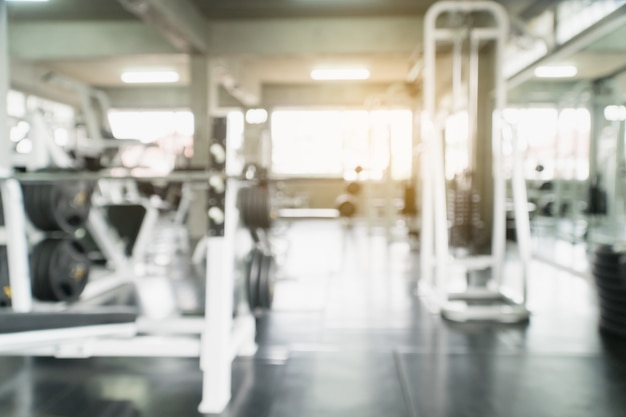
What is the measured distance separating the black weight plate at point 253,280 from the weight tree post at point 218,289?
456 millimetres

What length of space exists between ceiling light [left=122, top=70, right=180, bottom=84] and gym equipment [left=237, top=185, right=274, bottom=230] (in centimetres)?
643

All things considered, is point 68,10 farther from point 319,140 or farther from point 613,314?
point 613,314

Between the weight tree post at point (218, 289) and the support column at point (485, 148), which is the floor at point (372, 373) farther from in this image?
the support column at point (485, 148)

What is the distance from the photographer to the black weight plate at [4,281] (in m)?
2.06

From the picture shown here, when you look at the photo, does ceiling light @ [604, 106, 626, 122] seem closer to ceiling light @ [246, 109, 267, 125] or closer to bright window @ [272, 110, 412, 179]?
ceiling light @ [246, 109, 267, 125]

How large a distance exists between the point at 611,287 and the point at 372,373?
1.25 meters

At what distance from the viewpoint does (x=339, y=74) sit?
28.7 feet

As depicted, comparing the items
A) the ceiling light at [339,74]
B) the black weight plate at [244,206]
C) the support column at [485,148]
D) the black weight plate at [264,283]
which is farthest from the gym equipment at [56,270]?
the ceiling light at [339,74]

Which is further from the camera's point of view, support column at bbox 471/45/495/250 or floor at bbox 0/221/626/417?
support column at bbox 471/45/495/250

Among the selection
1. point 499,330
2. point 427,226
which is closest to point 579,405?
point 499,330

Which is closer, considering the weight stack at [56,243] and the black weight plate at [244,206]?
the weight stack at [56,243]

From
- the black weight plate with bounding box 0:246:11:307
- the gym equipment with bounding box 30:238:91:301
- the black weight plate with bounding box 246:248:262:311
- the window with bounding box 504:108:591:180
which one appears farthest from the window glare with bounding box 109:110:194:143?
the black weight plate with bounding box 246:248:262:311

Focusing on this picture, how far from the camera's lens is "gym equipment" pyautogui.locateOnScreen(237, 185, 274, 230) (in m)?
2.68

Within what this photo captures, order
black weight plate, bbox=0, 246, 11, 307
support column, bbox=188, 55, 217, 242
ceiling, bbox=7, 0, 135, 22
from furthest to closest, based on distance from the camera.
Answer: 1. support column, bbox=188, 55, 217, 242
2. ceiling, bbox=7, 0, 135, 22
3. black weight plate, bbox=0, 246, 11, 307
